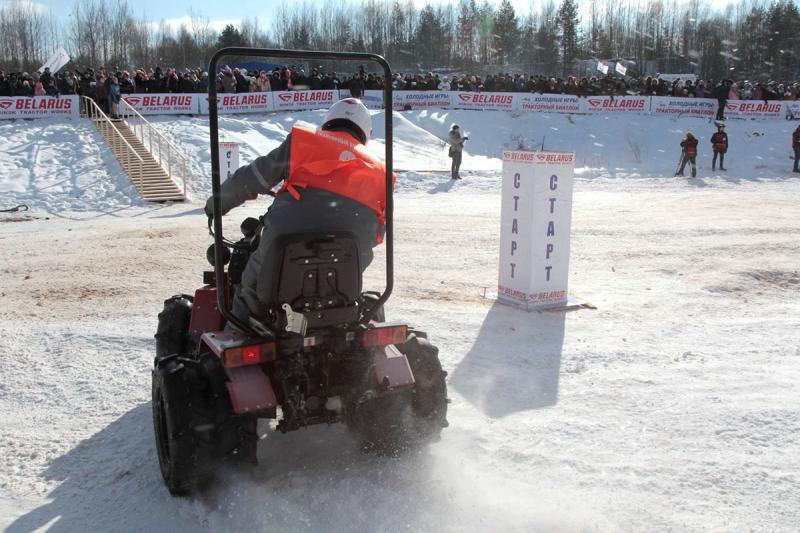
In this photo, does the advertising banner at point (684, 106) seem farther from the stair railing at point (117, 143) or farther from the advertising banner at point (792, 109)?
the stair railing at point (117, 143)

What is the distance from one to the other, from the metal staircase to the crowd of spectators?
1026 mm

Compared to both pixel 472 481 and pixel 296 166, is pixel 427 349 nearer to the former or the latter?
pixel 472 481

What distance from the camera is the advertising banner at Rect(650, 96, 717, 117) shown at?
29969 millimetres

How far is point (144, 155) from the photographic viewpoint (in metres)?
19.2

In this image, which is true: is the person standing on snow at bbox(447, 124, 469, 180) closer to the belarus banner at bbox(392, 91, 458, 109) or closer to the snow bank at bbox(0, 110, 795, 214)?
the snow bank at bbox(0, 110, 795, 214)

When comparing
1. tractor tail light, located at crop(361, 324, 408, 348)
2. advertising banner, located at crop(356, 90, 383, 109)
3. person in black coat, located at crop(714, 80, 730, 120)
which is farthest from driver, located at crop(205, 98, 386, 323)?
person in black coat, located at crop(714, 80, 730, 120)

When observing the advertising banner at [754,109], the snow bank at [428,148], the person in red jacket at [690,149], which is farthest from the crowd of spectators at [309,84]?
the person in red jacket at [690,149]

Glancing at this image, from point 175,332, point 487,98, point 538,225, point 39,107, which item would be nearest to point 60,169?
point 39,107

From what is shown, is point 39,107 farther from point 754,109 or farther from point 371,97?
point 754,109

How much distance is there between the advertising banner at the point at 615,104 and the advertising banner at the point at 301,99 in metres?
11.0

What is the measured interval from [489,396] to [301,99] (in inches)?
906

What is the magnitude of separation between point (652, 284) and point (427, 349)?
17.2 feet

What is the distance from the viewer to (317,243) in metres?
3.06

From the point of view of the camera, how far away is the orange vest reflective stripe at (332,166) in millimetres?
3102
